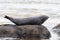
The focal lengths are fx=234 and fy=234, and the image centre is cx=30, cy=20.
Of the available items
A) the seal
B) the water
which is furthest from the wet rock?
the water

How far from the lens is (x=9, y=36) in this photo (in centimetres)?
222

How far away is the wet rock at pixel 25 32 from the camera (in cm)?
222

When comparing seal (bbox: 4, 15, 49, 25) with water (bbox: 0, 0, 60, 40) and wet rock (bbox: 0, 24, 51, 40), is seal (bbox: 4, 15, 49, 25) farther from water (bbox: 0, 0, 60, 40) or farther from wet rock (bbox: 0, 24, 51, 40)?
water (bbox: 0, 0, 60, 40)

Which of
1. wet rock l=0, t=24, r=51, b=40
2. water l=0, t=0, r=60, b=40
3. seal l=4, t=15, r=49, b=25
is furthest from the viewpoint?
water l=0, t=0, r=60, b=40

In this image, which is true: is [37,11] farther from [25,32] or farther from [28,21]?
[25,32]

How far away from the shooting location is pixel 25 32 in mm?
2219

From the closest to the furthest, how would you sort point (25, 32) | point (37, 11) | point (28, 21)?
point (25, 32) < point (28, 21) < point (37, 11)

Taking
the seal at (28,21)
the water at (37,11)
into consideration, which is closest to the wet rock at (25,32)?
the seal at (28,21)

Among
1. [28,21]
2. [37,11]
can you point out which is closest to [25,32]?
[28,21]

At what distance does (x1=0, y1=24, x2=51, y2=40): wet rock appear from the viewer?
7.27ft

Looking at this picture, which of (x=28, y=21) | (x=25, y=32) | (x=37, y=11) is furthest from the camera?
(x=37, y=11)

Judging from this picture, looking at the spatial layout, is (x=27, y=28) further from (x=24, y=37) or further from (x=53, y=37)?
(x=53, y=37)

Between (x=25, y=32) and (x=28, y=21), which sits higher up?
(x=28, y=21)

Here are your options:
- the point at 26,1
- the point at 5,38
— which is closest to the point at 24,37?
the point at 5,38
